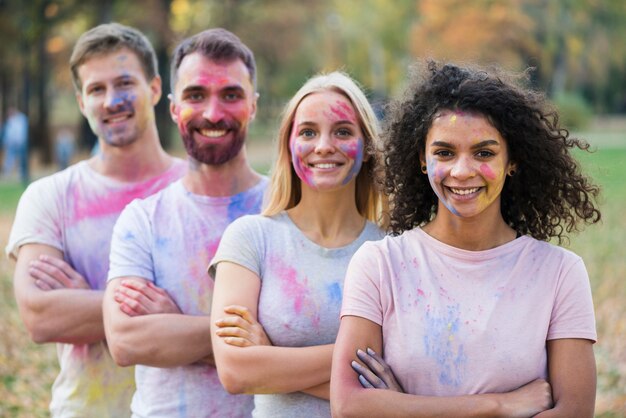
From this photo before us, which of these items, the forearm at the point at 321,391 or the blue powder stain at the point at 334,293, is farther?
the blue powder stain at the point at 334,293

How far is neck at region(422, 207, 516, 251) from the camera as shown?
328 cm

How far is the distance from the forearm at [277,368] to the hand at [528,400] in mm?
695

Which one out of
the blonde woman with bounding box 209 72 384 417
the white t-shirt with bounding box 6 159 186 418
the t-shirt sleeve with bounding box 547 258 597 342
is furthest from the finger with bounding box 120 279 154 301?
the t-shirt sleeve with bounding box 547 258 597 342

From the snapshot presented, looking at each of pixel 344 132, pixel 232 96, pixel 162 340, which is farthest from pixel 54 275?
pixel 344 132

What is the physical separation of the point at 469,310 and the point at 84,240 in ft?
7.01

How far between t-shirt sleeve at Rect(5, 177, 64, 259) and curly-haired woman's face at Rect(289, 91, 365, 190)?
1.37 metres

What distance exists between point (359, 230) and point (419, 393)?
926mm

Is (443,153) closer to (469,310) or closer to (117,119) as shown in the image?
(469,310)

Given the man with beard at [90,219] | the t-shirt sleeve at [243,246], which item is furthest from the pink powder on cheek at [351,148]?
the man with beard at [90,219]

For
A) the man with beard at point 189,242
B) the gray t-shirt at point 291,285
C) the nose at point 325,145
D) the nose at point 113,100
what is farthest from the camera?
the nose at point 113,100

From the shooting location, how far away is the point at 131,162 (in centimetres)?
467

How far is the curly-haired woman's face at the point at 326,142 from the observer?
3.76 meters

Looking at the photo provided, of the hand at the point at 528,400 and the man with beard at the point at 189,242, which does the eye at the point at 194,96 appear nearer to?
the man with beard at the point at 189,242

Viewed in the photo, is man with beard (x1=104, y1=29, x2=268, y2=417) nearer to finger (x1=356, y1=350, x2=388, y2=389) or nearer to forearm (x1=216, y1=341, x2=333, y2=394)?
forearm (x1=216, y1=341, x2=333, y2=394)
